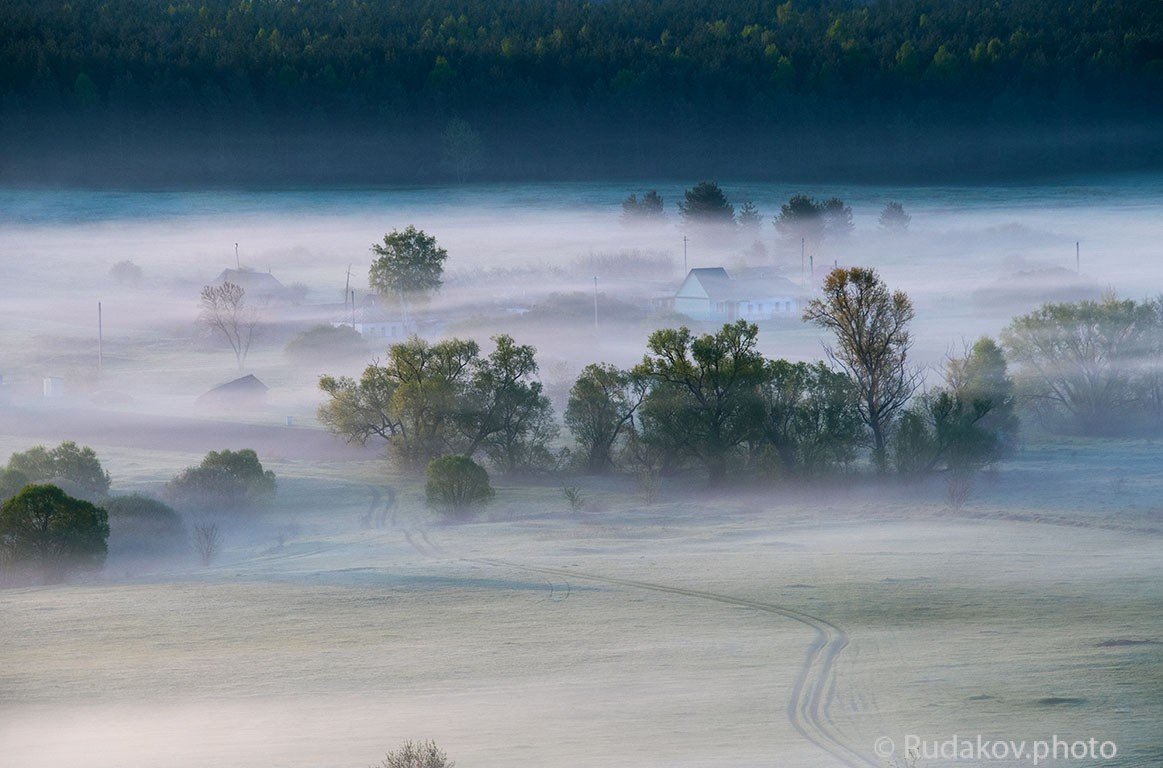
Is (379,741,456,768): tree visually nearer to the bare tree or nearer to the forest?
the bare tree

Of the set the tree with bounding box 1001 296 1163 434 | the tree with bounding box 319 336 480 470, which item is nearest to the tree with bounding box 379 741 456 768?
the tree with bounding box 319 336 480 470

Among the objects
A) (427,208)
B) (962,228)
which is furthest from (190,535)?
(962,228)

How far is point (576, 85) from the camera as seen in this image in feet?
308

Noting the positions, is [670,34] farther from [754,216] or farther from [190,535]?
[190,535]

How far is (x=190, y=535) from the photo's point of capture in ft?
110

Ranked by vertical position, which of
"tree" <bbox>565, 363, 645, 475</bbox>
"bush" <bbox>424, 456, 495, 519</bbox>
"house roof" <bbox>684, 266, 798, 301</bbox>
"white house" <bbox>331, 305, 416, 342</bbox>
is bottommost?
"bush" <bbox>424, 456, 495, 519</bbox>

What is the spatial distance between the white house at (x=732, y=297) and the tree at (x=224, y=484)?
35.3 meters

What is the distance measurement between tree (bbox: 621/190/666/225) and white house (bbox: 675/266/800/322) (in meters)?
14.9

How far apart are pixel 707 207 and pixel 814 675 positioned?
69831mm

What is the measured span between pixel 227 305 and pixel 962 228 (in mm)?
44157

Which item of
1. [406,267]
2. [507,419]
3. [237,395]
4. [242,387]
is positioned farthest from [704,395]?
[406,267]

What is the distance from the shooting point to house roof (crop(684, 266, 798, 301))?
235 ft

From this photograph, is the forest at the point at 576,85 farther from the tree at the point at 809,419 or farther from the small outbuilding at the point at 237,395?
the tree at the point at 809,419

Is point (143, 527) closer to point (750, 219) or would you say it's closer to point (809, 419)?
point (809, 419)
